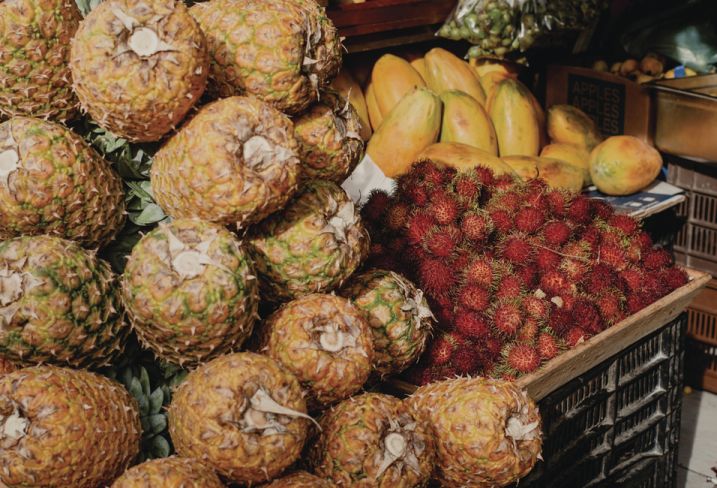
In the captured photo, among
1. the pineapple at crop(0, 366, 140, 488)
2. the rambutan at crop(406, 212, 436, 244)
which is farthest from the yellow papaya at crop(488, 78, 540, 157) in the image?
the pineapple at crop(0, 366, 140, 488)

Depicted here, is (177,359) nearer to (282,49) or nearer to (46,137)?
(46,137)

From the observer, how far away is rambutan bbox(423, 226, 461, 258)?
2.29 m

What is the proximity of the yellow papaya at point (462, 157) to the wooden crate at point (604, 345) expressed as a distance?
704mm

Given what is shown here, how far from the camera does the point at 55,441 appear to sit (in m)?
1.36

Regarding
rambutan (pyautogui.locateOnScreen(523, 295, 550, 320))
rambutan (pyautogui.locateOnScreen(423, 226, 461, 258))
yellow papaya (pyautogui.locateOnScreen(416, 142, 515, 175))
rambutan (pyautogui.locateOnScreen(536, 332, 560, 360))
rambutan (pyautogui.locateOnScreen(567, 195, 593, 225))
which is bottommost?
rambutan (pyautogui.locateOnScreen(536, 332, 560, 360))

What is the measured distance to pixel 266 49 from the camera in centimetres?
166

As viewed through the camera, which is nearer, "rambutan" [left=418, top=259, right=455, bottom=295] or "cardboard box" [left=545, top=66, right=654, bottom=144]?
"rambutan" [left=418, top=259, right=455, bottom=295]

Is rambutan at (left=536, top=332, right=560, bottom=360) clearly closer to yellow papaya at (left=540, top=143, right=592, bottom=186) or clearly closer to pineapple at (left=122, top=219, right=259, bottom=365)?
pineapple at (left=122, top=219, right=259, bottom=365)

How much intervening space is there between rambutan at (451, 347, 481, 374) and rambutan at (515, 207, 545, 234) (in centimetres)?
46

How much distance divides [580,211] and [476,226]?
1.40ft

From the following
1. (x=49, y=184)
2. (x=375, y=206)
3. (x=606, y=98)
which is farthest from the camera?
(x=606, y=98)

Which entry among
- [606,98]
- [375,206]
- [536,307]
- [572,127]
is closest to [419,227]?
[375,206]

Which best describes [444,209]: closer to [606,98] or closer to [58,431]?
[58,431]

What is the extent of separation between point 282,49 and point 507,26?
2258mm
